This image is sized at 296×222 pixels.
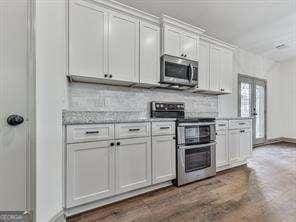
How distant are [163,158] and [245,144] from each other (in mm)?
2056

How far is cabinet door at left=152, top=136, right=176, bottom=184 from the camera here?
235 centimetres

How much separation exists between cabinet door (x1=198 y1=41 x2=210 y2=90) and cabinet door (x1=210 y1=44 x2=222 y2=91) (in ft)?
0.29

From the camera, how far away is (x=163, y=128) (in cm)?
246

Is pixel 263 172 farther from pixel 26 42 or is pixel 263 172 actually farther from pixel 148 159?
pixel 26 42

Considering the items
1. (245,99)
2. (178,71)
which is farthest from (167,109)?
(245,99)

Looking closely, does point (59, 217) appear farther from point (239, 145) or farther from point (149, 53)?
point (239, 145)

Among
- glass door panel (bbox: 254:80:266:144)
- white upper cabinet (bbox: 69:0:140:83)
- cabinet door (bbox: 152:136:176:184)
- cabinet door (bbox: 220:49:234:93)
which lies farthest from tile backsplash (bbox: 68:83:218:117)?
glass door panel (bbox: 254:80:266:144)

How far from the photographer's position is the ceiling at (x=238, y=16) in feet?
9.46

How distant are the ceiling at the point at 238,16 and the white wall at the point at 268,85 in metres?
0.54

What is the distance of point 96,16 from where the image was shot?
223 cm

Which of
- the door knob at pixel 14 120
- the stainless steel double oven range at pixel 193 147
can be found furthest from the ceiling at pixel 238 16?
the door knob at pixel 14 120

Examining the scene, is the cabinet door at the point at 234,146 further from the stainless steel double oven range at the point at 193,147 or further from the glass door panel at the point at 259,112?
the glass door panel at the point at 259,112

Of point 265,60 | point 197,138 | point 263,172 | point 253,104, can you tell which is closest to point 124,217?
point 197,138

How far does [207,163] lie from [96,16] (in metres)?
2.57
